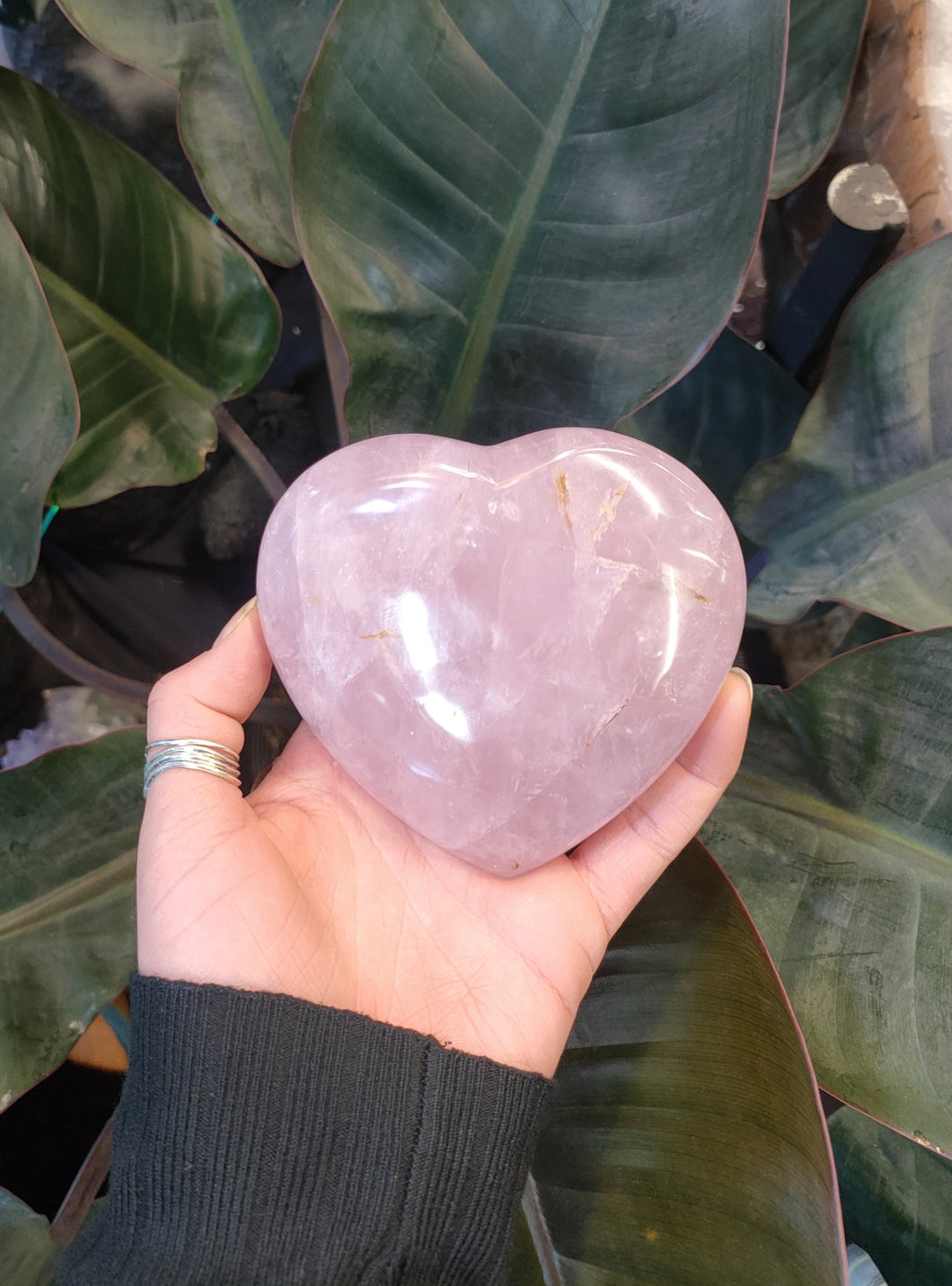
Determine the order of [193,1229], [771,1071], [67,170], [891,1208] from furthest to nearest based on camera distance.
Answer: [891,1208], [67,170], [771,1071], [193,1229]

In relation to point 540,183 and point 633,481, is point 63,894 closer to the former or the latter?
point 633,481

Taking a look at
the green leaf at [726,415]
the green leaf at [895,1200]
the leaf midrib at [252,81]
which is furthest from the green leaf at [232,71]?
the green leaf at [895,1200]

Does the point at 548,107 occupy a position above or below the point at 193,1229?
above

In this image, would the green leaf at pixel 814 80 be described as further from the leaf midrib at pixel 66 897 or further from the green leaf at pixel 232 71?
the leaf midrib at pixel 66 897

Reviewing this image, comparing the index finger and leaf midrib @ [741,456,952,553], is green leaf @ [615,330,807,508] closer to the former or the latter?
leaf midrib @ [741,456,952,553]

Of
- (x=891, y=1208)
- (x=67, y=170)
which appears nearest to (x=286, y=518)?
(x=67, y=170)

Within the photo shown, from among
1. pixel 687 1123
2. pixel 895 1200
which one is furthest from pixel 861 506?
pixel 895 1200

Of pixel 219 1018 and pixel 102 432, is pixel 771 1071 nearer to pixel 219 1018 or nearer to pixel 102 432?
pixel 219 1018
